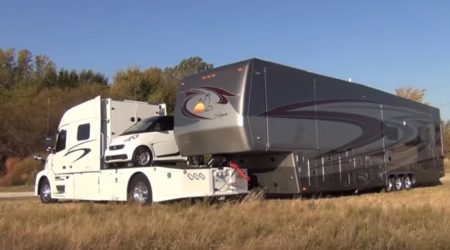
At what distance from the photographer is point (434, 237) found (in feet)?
30.1

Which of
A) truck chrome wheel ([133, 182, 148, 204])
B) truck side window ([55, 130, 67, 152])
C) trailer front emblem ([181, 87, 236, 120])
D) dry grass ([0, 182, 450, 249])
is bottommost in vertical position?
dry grass ([0, 182, 450, 249])

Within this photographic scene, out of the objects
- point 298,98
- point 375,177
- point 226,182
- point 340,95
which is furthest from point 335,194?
point 226,182

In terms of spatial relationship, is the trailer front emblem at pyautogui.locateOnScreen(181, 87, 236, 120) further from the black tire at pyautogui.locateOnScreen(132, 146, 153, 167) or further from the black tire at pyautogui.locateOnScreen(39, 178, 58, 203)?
the black tire at pyautogui.locateOnScreen(39, 178, 58, 203)

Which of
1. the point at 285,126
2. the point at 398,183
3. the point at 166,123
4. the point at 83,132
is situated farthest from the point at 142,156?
the point at 398,183

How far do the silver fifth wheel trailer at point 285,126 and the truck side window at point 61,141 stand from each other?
4548mm

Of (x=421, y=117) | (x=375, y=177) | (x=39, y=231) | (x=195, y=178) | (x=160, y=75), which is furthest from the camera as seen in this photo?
(x=160, y=75)

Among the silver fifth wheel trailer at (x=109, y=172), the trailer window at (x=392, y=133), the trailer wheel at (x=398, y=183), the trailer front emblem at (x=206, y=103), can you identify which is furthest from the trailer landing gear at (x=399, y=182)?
the trailer front emblem at (x=206, y=103)

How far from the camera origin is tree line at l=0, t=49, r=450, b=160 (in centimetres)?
4503

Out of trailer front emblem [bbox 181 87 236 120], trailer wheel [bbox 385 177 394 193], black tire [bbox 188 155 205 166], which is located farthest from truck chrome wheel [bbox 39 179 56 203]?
trailer wheel [bbox 385 177 394 193]

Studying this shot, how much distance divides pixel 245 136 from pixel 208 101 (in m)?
1.55

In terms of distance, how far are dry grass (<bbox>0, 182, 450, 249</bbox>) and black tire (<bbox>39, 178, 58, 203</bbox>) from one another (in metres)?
7.00

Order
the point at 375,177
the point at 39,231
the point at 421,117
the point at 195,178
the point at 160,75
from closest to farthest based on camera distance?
the point at 39,231 < the point at 195,178 < the point at 375,177 < the point at 421,117 < the point at 160,75

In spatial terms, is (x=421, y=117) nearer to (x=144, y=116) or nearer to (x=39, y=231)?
(x=144, y=116)

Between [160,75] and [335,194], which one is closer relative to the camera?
[335,194]
